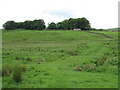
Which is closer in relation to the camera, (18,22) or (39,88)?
(39,88)

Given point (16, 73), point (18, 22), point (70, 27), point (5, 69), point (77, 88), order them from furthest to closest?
point (18, 22)
point (70, 27)
point (5, 69)
point (16, 73)
point (77, 88)

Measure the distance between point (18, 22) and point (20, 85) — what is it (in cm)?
16497

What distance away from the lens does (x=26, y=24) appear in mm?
158875

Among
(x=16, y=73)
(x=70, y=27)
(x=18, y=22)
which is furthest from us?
(x=18, y=22)

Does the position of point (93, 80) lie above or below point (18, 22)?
below

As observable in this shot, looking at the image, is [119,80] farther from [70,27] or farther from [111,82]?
[70,27]

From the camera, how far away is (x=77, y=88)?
14359 millimetres

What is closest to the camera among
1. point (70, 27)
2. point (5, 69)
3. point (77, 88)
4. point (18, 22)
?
point (77, 88)

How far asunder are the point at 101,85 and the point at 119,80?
2940 mm

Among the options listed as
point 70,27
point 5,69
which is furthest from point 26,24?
point 5,69

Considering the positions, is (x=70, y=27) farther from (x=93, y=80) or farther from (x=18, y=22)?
(x=93, y=80)

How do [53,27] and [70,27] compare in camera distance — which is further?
[53,27]

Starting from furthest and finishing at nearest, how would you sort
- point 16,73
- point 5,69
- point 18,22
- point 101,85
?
point 18,22, point 5,69, point 16,73, point 101,85

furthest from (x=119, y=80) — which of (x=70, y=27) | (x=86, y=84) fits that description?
(x=70, y=27)
